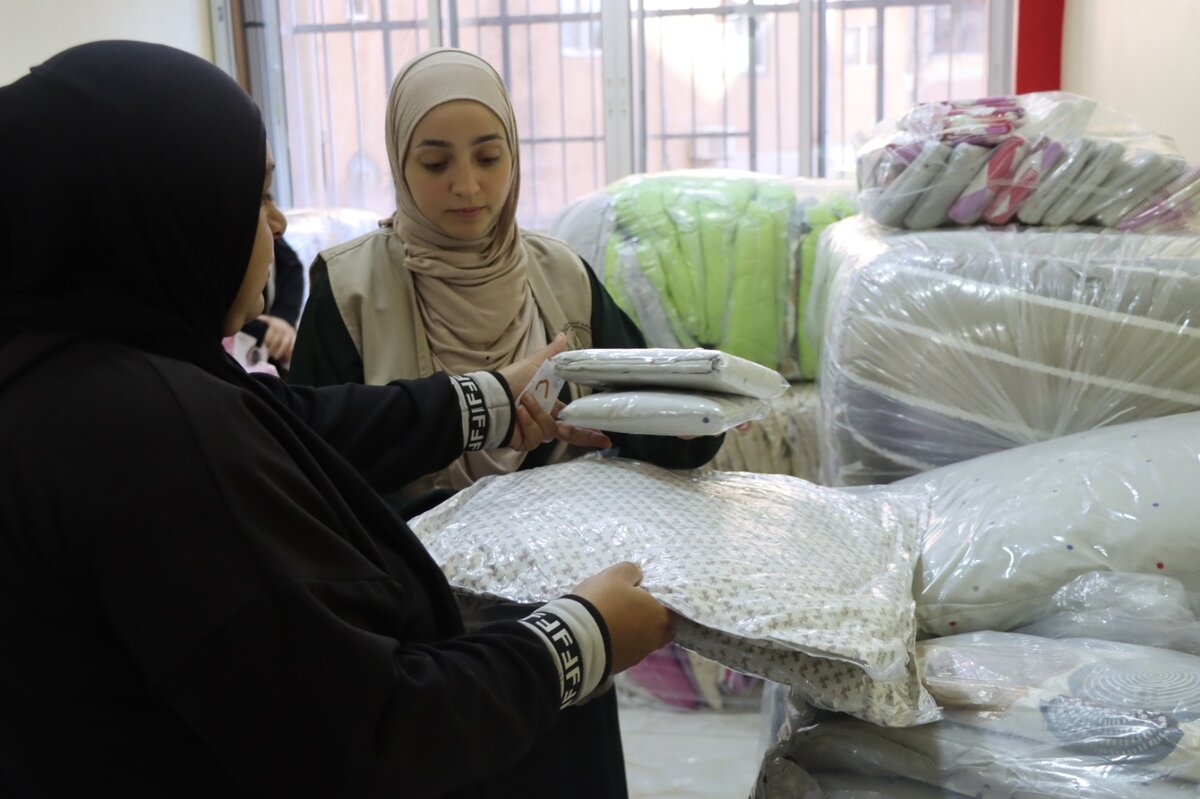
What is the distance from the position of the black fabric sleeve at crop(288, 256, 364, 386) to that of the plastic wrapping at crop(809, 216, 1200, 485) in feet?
2.65

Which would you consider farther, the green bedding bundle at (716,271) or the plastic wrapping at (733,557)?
the green bedding bundle at (716,271)

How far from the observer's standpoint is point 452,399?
4.53ft

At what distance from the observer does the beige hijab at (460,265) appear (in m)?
1.66

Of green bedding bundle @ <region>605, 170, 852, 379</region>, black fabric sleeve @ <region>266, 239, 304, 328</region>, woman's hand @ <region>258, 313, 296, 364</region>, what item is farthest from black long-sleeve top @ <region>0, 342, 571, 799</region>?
black fabric sleeve @ <region>266, 239, 304, 328</region>

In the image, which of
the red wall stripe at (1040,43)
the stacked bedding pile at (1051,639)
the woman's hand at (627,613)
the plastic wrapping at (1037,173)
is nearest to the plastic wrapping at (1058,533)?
the stacked bedding pile at (1051,639)

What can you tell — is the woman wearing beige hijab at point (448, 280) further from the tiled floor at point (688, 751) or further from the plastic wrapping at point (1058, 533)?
the tiled floor at point (688, 751)

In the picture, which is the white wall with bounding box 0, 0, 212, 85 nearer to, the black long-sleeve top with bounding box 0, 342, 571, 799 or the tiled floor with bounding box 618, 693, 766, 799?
the tiled floor with bounding box 618, 693, 766, 799

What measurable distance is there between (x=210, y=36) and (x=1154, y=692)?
4762 mm

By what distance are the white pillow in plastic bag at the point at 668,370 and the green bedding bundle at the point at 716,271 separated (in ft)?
4.39

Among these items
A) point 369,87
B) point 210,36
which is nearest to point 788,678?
point 369,87

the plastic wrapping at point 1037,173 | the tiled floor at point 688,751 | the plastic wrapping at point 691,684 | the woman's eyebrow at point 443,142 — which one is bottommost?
the tiled floor at point 688,751

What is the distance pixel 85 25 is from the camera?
13.6 ft

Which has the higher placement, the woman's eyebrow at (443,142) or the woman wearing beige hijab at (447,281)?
the woman's eyebrow at (443,142)

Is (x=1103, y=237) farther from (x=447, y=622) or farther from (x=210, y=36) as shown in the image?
(x=210, y=36)
